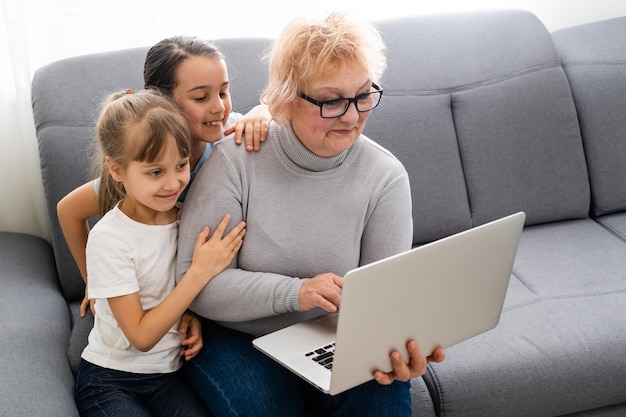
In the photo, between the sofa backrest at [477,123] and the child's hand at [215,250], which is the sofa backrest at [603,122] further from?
the child's hand at [215,250]

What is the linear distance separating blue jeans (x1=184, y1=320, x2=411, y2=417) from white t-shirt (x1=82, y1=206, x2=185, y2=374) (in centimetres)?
8

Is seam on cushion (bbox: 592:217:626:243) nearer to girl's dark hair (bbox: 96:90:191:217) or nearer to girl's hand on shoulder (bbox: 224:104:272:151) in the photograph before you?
girl's hand on shoulder (bbox: 224:104:272:151)

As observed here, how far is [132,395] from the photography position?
160 centimetres

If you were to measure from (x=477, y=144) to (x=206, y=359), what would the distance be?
3.58 ft

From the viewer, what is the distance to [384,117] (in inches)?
88.4

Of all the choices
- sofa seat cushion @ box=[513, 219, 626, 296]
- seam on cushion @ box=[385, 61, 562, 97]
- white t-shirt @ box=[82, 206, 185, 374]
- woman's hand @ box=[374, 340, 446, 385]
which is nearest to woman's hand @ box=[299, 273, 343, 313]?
woman's hand @ box=[374, 340, 446, 385]

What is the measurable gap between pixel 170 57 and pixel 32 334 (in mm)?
692

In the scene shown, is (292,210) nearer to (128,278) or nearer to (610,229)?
(128,278)

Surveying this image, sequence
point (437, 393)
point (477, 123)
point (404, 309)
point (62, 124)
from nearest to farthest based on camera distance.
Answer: point (404, 309)
point (437, 393)
point (62, 124)
point (477, 123)

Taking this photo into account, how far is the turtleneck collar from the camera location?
65.7 inches

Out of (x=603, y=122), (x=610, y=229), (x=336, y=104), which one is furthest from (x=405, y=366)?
(x=603, y=122)

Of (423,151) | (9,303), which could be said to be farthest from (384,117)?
(9,303)

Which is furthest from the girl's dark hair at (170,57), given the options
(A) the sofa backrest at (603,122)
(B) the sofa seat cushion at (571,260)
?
(A) the sofa backrest at (603,122)

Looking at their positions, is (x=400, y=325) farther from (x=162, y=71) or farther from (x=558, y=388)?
(x=162, y=71)
